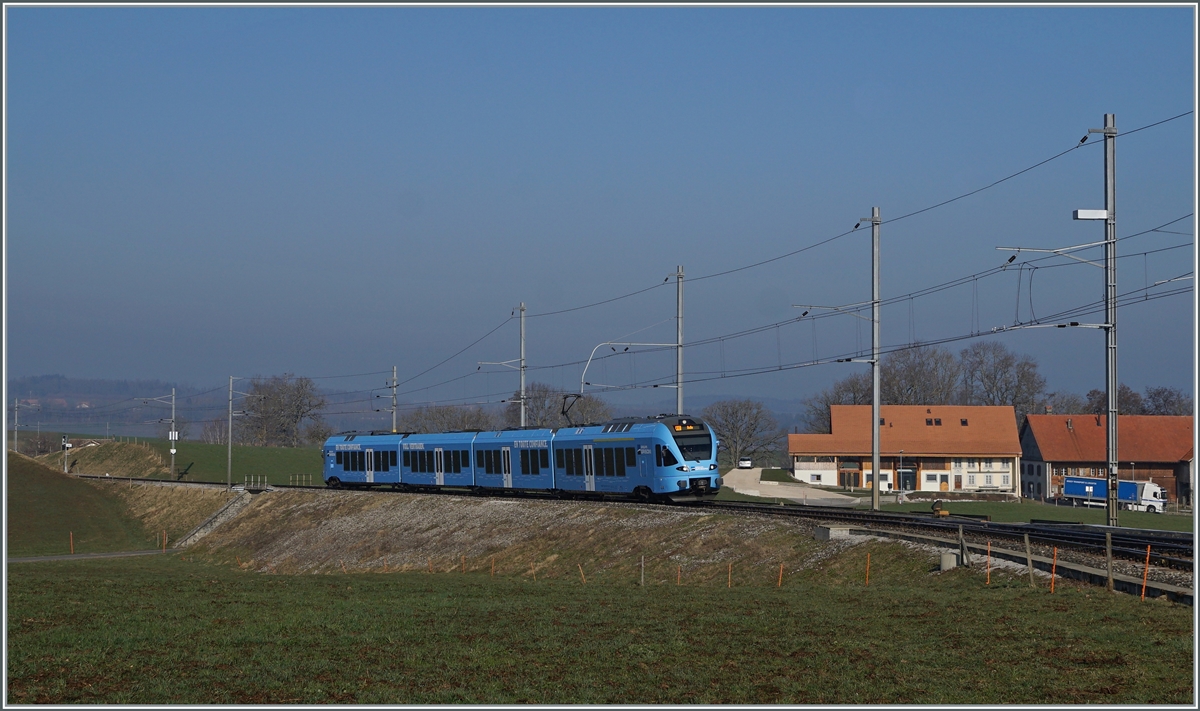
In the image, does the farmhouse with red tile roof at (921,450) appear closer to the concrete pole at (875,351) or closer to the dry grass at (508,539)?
the dry grass at (508,539)

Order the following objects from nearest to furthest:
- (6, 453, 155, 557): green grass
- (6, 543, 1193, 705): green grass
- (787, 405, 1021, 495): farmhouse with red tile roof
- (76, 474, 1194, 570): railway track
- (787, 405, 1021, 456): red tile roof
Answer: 1. (6, 543, 1193, 705): green grass
2. (76, 474, 1194, 570): railway track
3. (6, 453, 155, 557): green grass
4. (787, 405, 1021, 495): farmhouse with red tile roof
5. (787, 405, 1021, 456): red tile roof

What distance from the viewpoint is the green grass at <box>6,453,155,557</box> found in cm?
7031

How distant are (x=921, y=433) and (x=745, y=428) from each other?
45.8m

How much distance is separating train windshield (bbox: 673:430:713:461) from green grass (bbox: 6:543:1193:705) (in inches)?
697

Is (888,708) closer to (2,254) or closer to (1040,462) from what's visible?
(2,254)

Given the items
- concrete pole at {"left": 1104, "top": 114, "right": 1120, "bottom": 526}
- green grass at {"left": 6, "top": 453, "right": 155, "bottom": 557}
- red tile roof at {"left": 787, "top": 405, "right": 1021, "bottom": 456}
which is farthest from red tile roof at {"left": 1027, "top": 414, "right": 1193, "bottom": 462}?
green grass at {"left": 6, "top": 453, "right": 155, "bottom": 557}

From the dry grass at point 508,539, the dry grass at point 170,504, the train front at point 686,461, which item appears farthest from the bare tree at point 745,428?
the train front at point 686,461

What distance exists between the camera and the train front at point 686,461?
45.6m

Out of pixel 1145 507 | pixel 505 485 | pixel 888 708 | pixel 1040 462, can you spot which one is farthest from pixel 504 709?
pixel 1040 462

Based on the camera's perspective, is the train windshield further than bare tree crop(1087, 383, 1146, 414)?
No

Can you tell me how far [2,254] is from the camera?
1322 cm

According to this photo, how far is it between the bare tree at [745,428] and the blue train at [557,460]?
89742mm

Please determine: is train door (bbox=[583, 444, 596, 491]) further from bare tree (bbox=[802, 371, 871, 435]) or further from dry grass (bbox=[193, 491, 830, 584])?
bare tree (bbox=[802, 371, 871, 435])

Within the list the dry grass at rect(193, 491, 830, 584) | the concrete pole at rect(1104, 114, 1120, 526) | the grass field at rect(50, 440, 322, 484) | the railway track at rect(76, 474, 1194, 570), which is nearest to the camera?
the railway track at rect(76, 474, 1194, 570)
